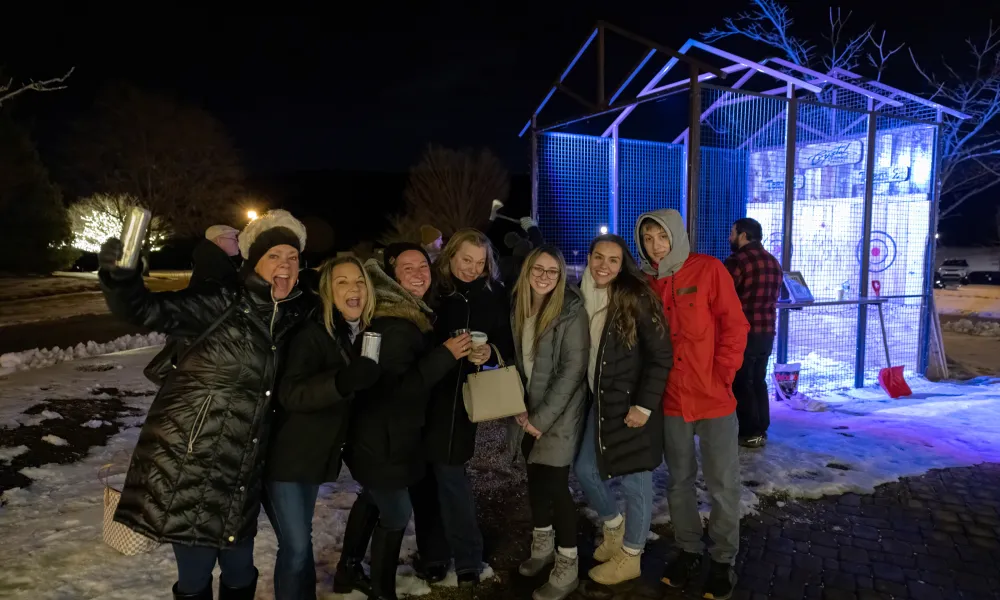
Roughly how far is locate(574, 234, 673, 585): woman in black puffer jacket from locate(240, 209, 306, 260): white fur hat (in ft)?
5.00

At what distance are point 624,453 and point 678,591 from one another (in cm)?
84

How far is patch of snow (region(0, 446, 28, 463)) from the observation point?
493 centimetres

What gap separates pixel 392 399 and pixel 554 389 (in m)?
0.85

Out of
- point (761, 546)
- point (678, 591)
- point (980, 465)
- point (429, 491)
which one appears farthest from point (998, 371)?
point (429, 491)

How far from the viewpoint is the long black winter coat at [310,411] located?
2.58 meters

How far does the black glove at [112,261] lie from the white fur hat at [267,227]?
1.91 feet

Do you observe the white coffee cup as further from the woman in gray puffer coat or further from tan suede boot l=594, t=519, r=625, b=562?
tan suede boot l=594, t=519, r=625, b=562

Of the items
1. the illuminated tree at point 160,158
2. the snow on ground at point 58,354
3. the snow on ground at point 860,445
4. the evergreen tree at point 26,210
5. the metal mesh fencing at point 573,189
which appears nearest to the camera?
the snow on ground at point 860,445

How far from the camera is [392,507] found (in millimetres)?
3020

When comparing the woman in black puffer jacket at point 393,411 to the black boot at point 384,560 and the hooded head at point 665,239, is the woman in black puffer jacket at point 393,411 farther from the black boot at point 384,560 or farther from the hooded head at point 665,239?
the hooded head at point 665,239

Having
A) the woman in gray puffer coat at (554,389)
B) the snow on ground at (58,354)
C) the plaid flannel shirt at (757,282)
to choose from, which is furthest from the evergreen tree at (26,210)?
the woman in gray puffer coat at (554,389)

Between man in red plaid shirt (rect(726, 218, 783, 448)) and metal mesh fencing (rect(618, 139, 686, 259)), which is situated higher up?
metal mesh fencing (rect(618, 139, 686, 259))

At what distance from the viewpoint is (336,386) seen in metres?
2.57

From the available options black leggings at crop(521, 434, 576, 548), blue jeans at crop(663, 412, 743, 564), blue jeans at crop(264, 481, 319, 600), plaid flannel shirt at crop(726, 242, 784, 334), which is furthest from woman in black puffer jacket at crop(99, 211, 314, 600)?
plaid flannel shirt at crop(726, 242, 784, 334)
